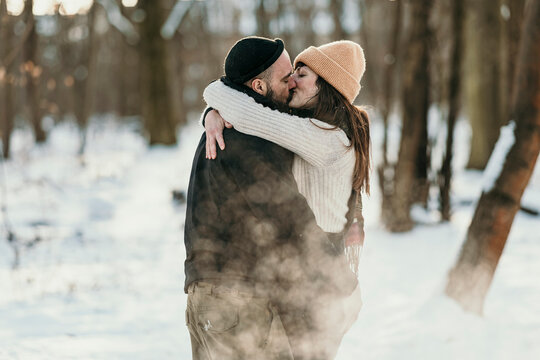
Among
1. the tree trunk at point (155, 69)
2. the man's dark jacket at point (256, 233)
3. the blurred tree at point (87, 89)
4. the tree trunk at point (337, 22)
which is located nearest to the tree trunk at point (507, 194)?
the man's dark jacket at point (256, 233)

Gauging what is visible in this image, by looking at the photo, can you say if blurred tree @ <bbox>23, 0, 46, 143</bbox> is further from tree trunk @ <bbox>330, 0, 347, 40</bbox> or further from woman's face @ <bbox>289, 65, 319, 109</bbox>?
woman's face @ <bbox>289, 65, 319, 109</bbox>

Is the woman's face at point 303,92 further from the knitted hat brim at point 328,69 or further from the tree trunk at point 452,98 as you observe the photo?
the tree trunk at point 452,98

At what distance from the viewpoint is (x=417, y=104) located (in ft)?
24.3

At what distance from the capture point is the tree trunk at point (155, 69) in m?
15.8

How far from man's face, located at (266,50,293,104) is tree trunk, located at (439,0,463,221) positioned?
619 centimetres

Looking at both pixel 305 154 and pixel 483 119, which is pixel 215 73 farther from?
pixel 305 154

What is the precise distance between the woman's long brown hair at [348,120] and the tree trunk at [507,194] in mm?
2124

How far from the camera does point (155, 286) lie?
558 cm

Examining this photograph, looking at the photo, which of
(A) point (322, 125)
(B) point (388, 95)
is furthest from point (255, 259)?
(B) point (388, 95)

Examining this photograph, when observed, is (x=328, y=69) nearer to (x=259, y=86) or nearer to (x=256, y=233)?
(x=259, y=86)

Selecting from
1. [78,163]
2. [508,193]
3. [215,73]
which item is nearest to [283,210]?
[508,193]

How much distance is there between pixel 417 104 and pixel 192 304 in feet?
19.4

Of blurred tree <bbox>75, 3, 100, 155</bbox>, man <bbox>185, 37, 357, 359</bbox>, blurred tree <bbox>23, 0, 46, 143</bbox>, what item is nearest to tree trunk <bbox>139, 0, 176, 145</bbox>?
blurred tree <bbox>75, 3, 100, 155</bbox>

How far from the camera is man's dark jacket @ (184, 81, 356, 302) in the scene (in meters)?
2.04
